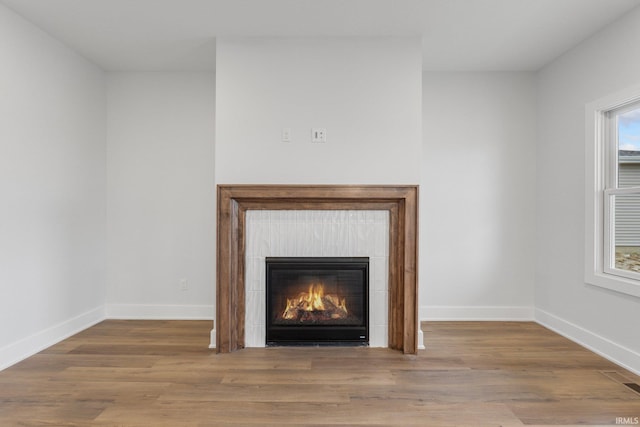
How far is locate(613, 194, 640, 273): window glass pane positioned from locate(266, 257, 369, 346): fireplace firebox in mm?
1941

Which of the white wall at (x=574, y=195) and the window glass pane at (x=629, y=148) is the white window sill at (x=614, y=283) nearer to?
the white wall at (x=574, y=195)

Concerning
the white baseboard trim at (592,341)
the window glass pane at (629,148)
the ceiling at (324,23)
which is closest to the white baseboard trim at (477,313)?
the white baseboard trim at (592,341)

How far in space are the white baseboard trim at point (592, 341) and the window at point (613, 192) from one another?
423mm

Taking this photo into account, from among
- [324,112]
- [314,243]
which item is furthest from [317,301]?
[324,112]

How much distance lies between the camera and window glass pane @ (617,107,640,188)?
2.83 metres

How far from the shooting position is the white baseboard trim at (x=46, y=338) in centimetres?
266

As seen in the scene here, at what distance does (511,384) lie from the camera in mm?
2404

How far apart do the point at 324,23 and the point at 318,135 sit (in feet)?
2.66

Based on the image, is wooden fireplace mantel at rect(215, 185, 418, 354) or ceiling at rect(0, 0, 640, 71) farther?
wooden fireplace mantel at rect(215, 185, 418, 354)

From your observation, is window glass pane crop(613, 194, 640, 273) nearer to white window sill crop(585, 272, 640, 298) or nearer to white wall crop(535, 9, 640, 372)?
white window sill crop(585, 272, 640, 298)

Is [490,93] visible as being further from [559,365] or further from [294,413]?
[294,413]

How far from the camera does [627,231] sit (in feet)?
9.46

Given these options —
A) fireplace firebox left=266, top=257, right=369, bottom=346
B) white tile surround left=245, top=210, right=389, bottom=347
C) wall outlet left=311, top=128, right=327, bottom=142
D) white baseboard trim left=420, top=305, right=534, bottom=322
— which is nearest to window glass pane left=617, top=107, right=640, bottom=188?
white baseboard trim left=420, top=305, right=534, bottom=322

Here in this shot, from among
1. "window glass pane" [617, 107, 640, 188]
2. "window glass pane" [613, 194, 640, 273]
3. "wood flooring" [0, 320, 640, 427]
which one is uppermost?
"window glass pane" [617, 107, 640, 188]
